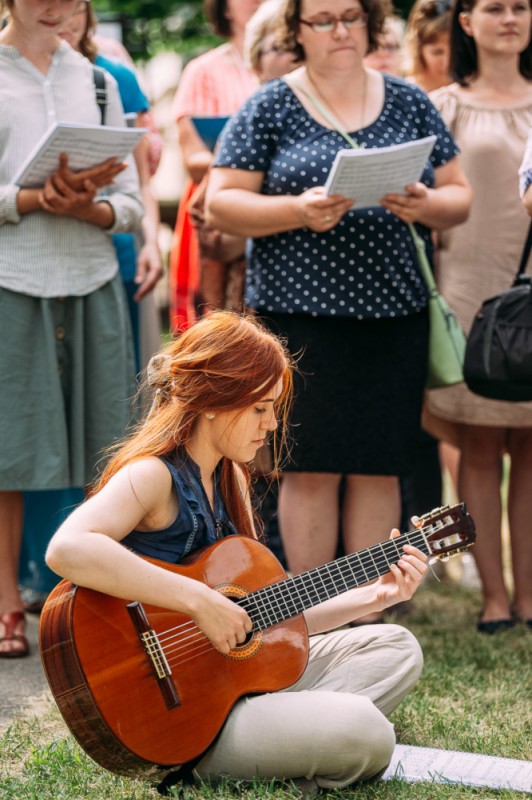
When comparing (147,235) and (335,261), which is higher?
(335,261)

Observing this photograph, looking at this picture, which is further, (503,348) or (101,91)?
(101,91)

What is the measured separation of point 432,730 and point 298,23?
2.24 m

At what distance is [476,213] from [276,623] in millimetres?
2035

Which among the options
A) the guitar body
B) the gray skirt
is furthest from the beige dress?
the guitar body

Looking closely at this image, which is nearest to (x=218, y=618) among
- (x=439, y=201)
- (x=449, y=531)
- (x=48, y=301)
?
(x=449, y=531)

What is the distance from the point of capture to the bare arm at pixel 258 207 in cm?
385

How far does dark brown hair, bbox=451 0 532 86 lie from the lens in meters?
4.56

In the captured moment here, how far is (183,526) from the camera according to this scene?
117 inches

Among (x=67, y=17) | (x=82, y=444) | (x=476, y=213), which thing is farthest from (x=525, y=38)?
(x=82, y=444)

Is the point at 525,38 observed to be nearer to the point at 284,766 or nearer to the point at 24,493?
the point at 24,493

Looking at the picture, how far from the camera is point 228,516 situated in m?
3.19

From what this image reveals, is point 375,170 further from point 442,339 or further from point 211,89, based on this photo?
point 211,89

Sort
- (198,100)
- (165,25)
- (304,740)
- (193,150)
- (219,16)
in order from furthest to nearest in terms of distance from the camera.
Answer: (165,25) → (219,16) → (198,100) → (193,150) → (304,740)

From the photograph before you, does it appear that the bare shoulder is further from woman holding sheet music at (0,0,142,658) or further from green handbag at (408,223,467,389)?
green handbag at (408,223,467,389)
